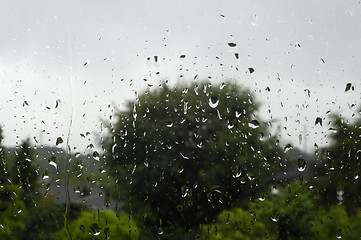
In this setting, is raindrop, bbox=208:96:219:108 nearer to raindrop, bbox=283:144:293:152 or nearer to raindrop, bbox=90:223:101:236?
raindrop, bbox=283:144:293:152

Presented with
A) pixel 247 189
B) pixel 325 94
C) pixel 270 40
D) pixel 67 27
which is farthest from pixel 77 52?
pixel 325 94

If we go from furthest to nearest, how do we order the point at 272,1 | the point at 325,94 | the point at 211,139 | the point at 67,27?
the point at 67,27 → the point at 211,139 → the point at 272,1 → the point at 325,94

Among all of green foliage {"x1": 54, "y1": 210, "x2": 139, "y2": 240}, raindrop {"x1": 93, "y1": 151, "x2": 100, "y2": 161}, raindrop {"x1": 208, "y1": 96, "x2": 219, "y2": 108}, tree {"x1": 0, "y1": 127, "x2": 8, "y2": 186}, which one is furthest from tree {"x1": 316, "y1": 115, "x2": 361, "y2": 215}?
tree {"x1": 0, "y1": 127, "x2": 8, "y2": 186}

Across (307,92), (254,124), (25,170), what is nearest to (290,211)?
(254,124)

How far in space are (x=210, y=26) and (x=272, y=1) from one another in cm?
29

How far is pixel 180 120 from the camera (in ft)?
5.29

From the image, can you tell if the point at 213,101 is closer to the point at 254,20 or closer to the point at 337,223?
the point at 254,20

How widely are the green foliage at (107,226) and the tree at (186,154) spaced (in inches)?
2.1

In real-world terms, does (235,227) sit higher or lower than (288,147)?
lower

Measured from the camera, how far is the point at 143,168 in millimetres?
1562

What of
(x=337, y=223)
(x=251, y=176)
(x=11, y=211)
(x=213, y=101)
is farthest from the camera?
(x=11, y=211)

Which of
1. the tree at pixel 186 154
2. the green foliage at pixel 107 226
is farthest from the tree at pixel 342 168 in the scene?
the green foliage at pixel 107 226

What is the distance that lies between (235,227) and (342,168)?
0.51 meters

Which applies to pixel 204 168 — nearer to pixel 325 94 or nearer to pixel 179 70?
pixel 179 70
